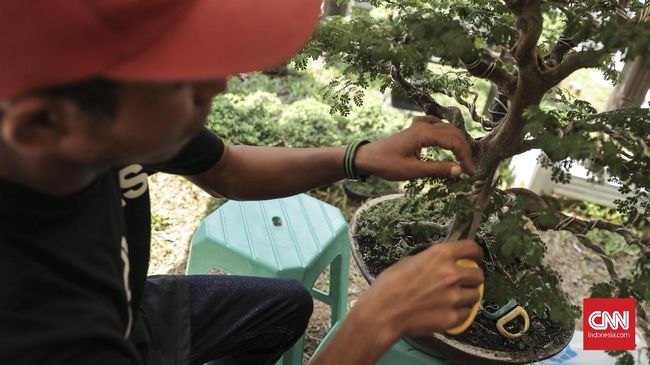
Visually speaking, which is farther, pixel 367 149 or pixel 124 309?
pixel 367 149

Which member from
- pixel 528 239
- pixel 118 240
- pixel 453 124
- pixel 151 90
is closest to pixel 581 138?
pixel 528 239

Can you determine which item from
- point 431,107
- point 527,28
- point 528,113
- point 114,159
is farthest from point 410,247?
point 114,159

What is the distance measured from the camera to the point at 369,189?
2.95 m

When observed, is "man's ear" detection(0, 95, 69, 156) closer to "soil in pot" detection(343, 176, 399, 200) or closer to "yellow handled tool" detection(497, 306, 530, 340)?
"yellow handled tool" detection(497, 306, 530, 340)

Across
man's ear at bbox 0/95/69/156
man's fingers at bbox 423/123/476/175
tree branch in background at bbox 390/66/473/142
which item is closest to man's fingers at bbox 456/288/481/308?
man's fingers at bbox 423/123/476/175

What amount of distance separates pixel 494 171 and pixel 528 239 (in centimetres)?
26

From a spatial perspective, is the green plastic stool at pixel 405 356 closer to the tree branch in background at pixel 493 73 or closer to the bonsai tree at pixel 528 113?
the bonsai tree at pixel 528 113

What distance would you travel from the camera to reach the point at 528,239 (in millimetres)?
977

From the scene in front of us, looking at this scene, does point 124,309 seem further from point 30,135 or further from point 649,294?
point 649,294

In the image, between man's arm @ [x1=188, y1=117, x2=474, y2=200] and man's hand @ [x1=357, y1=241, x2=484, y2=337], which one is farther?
man's arm @ [x1=188, y1=117, x2=474, y2=200]

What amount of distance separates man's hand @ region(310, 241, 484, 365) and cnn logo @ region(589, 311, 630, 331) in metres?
0.38

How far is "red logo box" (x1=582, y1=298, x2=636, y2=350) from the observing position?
3.48 ft

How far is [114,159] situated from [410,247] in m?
0.99

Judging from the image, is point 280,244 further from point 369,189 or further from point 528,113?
point 369,189
